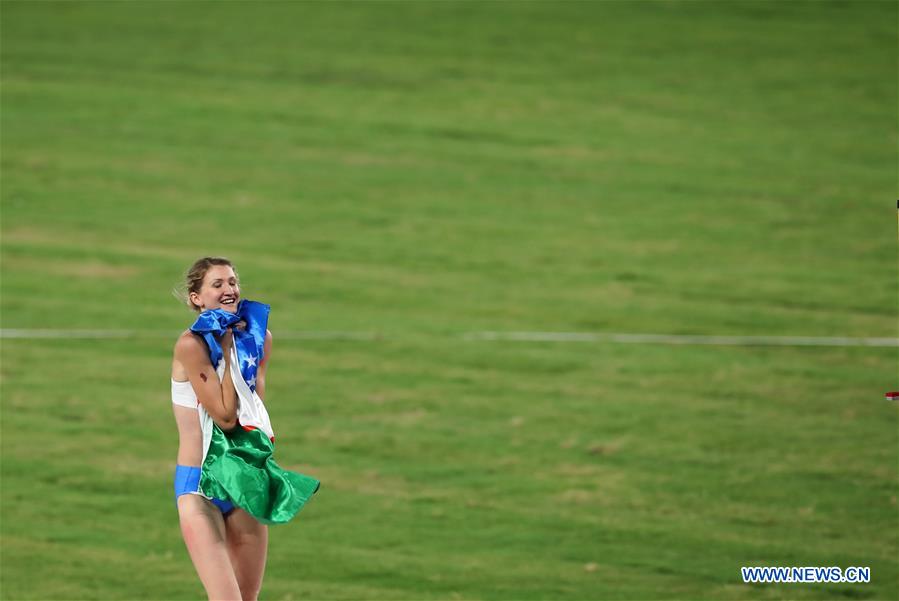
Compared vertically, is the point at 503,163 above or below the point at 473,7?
below

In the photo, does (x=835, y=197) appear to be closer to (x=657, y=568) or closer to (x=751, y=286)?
A: (x=751, y=286)

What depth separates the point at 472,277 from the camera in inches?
709

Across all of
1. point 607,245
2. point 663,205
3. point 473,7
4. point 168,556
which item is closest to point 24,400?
point 168,556

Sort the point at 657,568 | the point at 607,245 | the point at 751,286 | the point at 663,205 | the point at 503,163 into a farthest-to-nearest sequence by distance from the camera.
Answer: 1. the point at 503,163
2. the point at 663,205
3. the point at 607,245
4. the point at 751,286
5. the point at 657,568

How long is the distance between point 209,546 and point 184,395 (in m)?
0.71

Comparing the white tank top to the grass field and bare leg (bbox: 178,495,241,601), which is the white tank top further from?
the grass field

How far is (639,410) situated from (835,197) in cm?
805

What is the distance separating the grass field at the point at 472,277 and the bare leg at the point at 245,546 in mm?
3489

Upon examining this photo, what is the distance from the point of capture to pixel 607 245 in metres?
19.1

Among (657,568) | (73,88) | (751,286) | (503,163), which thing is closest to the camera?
(657,568)

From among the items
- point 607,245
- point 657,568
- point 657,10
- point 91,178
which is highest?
point 657,10

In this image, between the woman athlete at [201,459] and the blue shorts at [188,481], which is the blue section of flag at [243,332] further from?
the blue shorts at [188,481]

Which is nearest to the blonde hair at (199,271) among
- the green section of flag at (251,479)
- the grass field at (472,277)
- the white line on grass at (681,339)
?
the green section of flag at (251,479)

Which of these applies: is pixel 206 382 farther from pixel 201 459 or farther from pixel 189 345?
pixel 201 459
